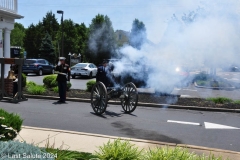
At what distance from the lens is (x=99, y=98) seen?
9.66 metres

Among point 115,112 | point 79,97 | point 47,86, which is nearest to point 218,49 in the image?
point 115,112

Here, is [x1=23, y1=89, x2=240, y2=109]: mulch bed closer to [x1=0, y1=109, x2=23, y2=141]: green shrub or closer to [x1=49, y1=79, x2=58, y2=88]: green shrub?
[x1=49, y1=79, x2=58, y2=88]: green shrub

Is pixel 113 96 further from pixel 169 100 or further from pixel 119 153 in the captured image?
pixel 119 153

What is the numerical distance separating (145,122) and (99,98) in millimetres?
1641

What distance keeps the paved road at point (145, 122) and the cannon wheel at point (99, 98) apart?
0.75 feet

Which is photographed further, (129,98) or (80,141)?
(129,98)

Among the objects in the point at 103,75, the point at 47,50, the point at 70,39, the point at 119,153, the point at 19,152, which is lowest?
the point at 119,153

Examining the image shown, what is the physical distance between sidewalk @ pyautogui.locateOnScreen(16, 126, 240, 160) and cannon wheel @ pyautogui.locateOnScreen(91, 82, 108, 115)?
256 centimetres

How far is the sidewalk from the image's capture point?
5.90m

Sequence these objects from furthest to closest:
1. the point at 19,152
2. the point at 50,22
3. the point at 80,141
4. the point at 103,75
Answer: the point at 50,22
the point at 103,75
the point at 80,141
the point at 19,152

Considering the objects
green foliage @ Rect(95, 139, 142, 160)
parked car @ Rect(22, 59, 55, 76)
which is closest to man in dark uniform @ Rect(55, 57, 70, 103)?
green foliage @ Rect(95, 139, 142, 160)

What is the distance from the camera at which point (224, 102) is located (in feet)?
40.3

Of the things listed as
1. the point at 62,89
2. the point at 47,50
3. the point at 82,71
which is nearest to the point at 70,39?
the point at 82,71

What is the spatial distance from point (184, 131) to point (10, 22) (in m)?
10.7
